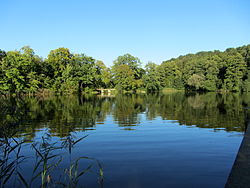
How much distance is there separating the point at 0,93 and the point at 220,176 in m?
5.37

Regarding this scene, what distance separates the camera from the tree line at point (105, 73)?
155 feet

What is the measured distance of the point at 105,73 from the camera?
234ft

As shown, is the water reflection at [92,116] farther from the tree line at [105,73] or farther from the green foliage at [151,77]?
the green foliage at [151,77]

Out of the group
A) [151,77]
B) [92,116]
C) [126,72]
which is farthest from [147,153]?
[151,77]

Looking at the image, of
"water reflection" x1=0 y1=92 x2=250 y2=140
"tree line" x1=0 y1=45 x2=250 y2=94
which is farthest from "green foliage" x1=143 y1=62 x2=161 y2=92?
"water reflection" x1=0 y1=92 x2=250 y2=140

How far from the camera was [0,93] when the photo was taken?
205 inches

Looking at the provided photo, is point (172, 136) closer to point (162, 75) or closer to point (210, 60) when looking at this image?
point (210, 60)

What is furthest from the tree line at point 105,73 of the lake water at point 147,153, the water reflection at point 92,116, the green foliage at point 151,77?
the lake water at point 147,153

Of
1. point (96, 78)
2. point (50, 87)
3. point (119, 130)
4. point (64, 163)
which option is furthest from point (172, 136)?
point (96, 78)

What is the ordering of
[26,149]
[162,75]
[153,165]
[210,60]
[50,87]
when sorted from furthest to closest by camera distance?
[162,75] < [210,60] < [50,87] < [26,149] < [153,165]

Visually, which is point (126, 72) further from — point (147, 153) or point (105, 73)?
A: point (147, 153)

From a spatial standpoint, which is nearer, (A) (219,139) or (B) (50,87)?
(A) (219,139)

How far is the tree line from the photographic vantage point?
4728 centimetres

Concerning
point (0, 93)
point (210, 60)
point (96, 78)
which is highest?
point (210, 60)
